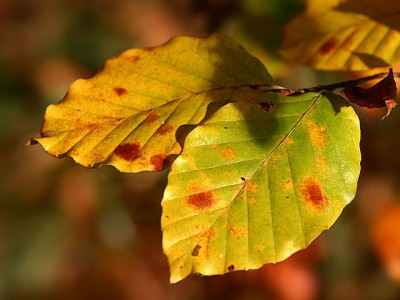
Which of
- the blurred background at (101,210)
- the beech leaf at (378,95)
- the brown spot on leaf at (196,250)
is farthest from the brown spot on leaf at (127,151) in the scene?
the blurred background at (101,210)

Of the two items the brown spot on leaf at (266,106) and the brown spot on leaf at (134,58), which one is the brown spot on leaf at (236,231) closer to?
the brown spot on leaf at (266,106)

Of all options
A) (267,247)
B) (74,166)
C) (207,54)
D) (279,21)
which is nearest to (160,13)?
(74,166)

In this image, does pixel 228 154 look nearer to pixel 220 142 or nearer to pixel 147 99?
pixel 220 142

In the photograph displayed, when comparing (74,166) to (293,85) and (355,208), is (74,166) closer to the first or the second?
(355,208)

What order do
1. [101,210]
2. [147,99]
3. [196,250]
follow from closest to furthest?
[196,250], [147,99], [101,210]

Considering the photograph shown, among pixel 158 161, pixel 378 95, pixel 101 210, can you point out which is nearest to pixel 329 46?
pixel 378 95

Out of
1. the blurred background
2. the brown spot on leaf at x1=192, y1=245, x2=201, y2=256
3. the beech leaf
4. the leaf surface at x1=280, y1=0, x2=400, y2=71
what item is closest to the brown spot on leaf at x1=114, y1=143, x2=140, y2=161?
the brown spot on leaf at x1=192, y1=245, x2=201, y2=256

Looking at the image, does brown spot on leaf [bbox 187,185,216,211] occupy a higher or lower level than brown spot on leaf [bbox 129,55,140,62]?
lower

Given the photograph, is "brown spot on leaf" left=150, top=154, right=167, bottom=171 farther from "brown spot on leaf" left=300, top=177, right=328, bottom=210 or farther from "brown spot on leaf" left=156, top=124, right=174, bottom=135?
"brown spot on leaf" left=300, top=177, right=328, bottom=210
